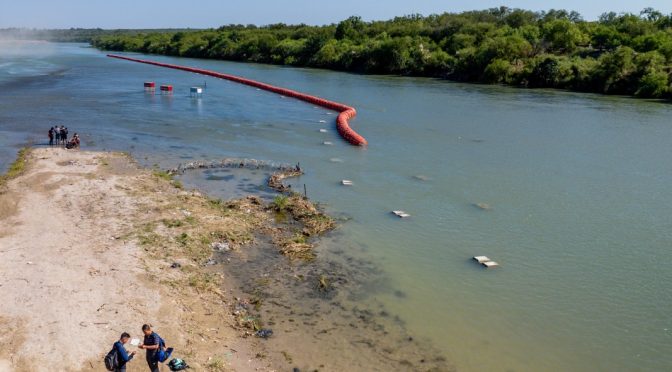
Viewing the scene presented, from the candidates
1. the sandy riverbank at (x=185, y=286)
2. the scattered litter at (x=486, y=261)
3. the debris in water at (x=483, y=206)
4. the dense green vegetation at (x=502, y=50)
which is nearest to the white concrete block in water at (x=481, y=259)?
the scattered litter at (x=486, y=261)

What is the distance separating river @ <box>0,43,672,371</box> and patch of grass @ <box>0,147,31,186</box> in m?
0.83

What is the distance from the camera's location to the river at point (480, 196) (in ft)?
48.3

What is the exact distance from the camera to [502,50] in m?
77.4

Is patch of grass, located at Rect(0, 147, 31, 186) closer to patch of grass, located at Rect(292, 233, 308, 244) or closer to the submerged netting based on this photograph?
the submerged netting

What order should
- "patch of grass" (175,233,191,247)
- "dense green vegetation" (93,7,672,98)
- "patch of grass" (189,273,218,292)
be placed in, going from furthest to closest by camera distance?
"dense green vegetation" (93,7,672,98)
"patch of grass" (175,233,191,247)
"patch of grass" (189,273,218,292)

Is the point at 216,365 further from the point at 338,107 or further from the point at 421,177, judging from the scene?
the point at 338,107

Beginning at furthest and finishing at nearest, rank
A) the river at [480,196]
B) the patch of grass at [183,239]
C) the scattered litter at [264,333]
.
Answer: the patch of grass at [183,239]
the river at [480,196]
the scattered litter at [264,333]

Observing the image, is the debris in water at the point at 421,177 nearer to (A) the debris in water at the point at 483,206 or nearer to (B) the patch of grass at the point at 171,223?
(A) the debris in water at the point at 483,206

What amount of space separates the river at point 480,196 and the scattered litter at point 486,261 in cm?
31

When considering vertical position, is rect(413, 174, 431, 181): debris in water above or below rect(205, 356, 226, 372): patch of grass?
above

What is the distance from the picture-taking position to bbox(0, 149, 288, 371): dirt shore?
12.2m

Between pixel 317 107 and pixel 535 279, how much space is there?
130ft

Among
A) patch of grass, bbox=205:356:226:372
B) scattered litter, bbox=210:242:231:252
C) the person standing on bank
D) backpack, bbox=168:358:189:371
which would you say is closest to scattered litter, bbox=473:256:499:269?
scattered litter, bbox=210:242:231:252

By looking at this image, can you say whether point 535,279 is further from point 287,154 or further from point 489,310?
point 287,154
